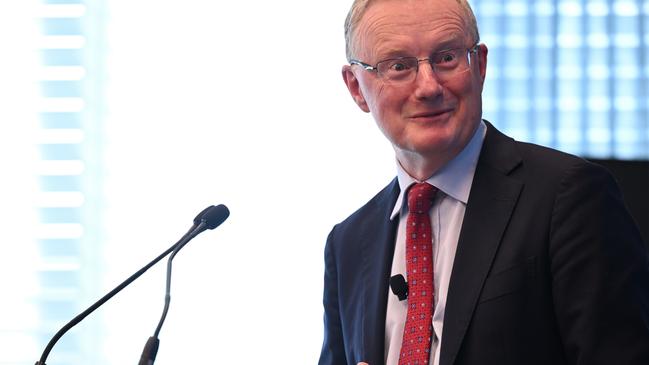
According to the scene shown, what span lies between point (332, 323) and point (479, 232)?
48cm

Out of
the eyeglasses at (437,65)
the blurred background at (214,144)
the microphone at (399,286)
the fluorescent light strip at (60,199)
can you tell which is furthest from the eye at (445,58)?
the fluorescent light strip at (60,199)

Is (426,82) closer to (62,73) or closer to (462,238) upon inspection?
(462,238)

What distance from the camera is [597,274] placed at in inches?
63.7

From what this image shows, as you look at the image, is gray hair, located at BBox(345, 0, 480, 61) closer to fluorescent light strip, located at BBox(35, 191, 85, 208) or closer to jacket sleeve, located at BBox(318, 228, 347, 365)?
jacket sleeve, located at BBox(318, 228, 347, 365)

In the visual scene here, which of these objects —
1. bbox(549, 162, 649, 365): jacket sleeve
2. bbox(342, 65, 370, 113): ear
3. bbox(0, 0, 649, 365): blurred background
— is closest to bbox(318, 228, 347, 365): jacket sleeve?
bbox(342, 65, 370, 113): ear

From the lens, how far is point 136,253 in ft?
13.8

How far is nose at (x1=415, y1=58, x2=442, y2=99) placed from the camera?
1.81 metres

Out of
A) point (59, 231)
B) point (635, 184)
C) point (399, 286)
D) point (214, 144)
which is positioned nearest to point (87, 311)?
point (399, 286)

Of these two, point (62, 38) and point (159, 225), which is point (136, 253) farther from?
point (62, 38)

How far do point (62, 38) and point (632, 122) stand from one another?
2535 millimetres

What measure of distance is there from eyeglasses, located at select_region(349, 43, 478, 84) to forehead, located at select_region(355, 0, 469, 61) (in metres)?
0.02

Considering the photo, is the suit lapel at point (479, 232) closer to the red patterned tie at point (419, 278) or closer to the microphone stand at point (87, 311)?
the red patterned tie at point (419, 278)

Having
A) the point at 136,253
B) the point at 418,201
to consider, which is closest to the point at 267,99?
the point at 136,253

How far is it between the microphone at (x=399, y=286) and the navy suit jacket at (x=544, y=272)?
8cm
